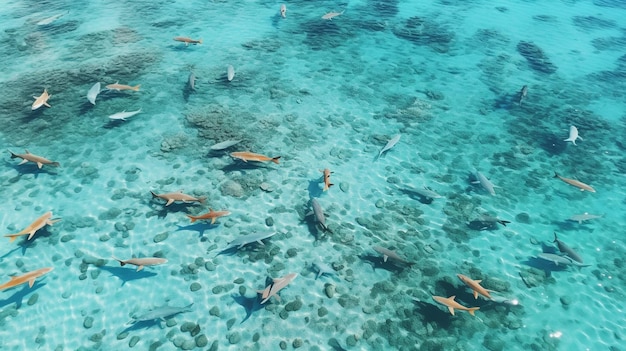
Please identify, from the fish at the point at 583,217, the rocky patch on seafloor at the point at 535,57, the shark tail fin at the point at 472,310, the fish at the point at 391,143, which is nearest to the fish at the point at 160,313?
the shark tail fin at the point at 472,310

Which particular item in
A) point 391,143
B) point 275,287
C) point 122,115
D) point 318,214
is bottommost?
point 275,287

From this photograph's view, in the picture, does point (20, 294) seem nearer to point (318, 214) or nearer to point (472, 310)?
point (318, 214)

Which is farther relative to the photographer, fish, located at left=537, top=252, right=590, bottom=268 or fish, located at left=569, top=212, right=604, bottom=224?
fish, located at left=569, top=212, right=604, bottom=224

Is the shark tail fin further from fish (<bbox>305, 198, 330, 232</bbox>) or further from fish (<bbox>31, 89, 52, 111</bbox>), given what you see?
fish (<bbox>31, 89, 52, 111</bbox>)

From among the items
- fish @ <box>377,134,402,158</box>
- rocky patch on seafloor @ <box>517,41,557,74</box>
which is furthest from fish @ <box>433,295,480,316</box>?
rocky patch on seafloor @ <box>517,41,557,74</box>

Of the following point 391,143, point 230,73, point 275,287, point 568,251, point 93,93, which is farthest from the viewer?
point 230,73

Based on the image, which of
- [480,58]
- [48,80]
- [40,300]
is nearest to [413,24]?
[480,58]

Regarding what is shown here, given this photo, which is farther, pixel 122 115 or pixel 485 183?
pixel 122 115

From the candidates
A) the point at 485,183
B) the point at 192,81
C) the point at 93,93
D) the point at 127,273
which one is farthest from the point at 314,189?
the point at 93,93
